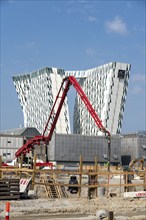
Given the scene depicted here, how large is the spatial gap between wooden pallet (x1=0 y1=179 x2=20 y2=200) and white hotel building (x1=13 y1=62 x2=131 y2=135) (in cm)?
13265

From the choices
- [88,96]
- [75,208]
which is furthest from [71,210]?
[88,96]

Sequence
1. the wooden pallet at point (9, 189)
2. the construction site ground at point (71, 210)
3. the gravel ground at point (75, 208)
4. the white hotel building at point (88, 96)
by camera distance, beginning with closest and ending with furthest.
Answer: the construction site ground at point (71, 210), the gravel ground at point (75, 208), the wooden pallet at point (9, 189), the white hotel building at point (88, 96)

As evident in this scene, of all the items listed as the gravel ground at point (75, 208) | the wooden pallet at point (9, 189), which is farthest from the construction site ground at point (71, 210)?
the wooden pallet at point (9, 189)

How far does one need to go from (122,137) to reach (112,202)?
107 meters

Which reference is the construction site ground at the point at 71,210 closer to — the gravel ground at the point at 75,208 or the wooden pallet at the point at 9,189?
the gravel ground at the point at 75,208

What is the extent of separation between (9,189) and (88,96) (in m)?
149

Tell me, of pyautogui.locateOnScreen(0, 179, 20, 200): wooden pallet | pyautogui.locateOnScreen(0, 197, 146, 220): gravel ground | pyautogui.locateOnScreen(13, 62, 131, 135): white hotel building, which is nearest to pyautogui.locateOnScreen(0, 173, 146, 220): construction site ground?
pyautogui.locateOnScreen(0, 197, 146, 220): gravel ground

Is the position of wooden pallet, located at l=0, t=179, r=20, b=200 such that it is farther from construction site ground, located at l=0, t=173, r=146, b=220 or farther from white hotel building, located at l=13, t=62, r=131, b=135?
white hotel building, located at l=13, t=62, r=131, b=135

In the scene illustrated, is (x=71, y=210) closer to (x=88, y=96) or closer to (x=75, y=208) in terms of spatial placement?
(x=75, y=208)

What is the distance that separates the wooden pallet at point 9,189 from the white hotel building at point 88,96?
13265 cm

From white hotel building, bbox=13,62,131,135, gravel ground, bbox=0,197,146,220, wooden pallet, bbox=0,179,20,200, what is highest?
white hotel building, bbox=13,62,131,135

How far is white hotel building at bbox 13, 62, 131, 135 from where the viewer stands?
163m

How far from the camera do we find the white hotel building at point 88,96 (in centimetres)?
16275

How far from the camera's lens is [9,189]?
28.2 meters
